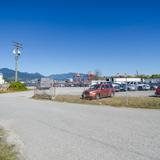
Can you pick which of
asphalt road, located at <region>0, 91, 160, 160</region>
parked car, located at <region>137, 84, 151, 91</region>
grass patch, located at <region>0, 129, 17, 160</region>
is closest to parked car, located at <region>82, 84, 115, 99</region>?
asphalt road, located at <region>0, 91, 160, 160</region>

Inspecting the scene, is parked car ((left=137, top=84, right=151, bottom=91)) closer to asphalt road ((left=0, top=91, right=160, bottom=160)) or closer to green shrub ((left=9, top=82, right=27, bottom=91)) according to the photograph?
green shrub ((left=9, top=82, right=27, bottom=91))

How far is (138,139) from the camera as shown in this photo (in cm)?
995

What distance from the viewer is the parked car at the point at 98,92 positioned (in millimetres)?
35844

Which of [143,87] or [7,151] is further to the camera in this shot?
[143,87]

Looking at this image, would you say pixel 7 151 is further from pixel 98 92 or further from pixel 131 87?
pixel 131 87

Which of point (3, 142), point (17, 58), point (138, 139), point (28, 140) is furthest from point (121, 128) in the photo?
point (17, 58)

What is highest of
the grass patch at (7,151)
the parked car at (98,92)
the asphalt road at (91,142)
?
the parked car at (98,92)

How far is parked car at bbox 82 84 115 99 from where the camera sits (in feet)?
118

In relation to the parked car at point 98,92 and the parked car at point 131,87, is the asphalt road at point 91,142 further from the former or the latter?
the parked car at point 131,87

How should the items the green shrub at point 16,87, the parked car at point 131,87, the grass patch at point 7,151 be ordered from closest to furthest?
the grass patch at point 7,151 < the parked car at point 131,87 < the green shrub at point 16,87

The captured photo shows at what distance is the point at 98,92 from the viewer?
3662 cm

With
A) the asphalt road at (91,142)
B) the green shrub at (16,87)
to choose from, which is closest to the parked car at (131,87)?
the green shrub at (16,87)

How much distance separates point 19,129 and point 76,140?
154 inches

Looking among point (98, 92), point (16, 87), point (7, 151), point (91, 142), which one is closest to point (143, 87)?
point (16, 87)
